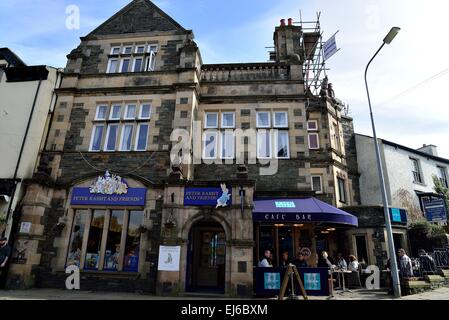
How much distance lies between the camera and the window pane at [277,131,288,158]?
1375 cm

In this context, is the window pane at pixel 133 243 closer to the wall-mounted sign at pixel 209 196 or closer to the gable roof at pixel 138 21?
the wall-mounted sign at pixel 209 196

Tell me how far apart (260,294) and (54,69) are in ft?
48.9

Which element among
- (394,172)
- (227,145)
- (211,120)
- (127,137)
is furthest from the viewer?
(394,172)

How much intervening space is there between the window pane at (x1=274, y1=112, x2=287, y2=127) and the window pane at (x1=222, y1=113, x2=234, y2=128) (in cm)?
218

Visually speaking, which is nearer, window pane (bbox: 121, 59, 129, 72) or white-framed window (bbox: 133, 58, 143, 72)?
white-framed window (bbox: 133, 58, 143, 72)

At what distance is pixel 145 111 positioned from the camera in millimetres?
14141

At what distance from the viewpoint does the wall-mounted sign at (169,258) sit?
35.0 ft

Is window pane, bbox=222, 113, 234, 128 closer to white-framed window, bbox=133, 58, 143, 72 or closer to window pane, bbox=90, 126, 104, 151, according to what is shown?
white-framed window, bbox=133, 58, 143, 72

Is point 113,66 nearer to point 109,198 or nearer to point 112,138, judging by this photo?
point 112,138

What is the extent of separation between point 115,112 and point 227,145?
588 centimetres

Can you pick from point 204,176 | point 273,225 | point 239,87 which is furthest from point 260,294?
point 239,87

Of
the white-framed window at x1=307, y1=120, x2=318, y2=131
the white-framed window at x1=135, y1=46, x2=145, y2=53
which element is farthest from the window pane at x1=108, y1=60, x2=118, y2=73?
the white-framed window at x1=307, y1=120, x2=318, y2=131

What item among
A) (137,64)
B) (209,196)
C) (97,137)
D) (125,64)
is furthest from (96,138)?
(209,196)

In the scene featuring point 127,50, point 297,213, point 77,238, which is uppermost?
point 127,50
